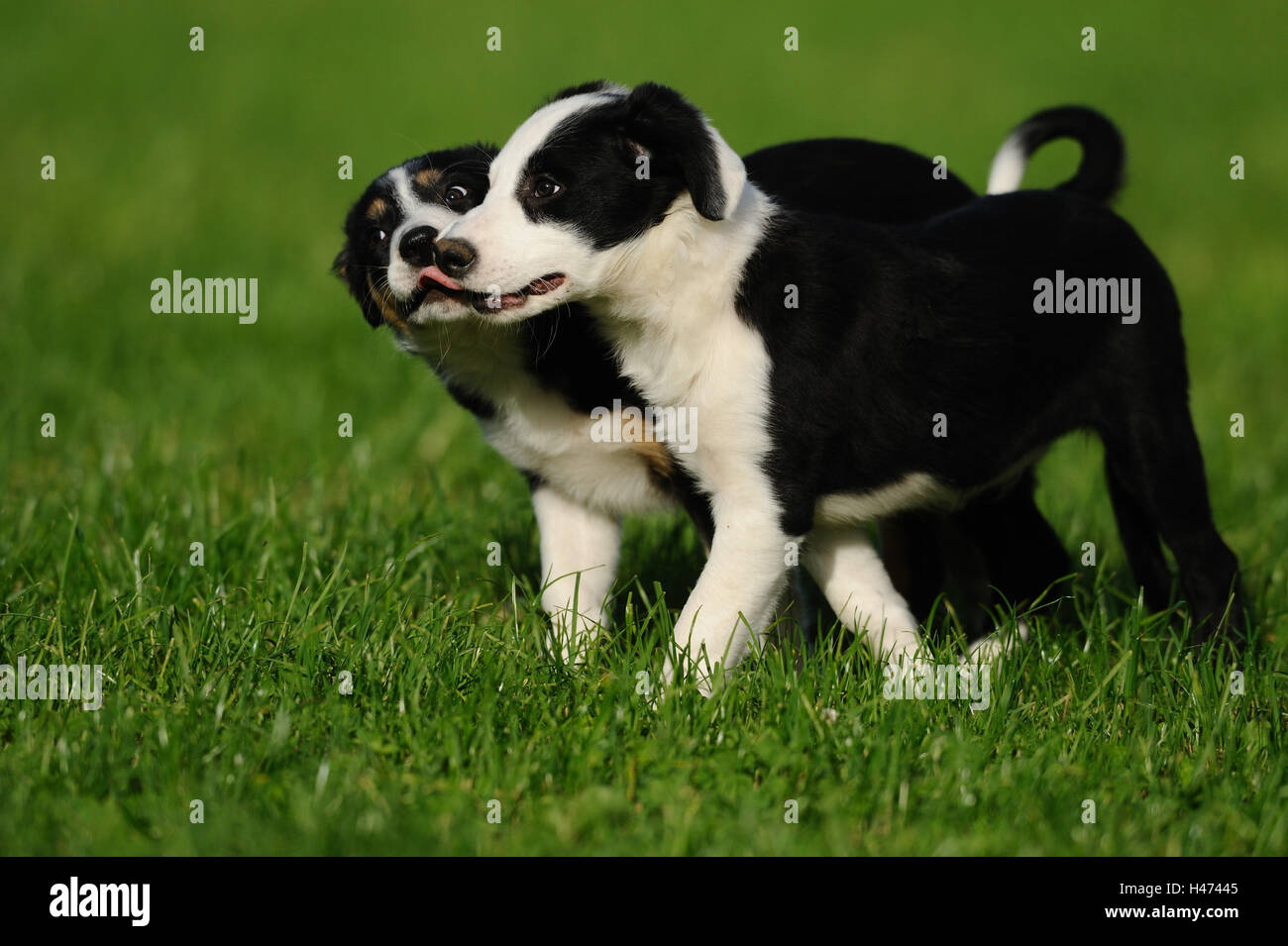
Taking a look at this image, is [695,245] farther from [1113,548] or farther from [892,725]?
[1113,548]

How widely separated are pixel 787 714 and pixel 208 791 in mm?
1266

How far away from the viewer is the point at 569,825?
3053 millimetres

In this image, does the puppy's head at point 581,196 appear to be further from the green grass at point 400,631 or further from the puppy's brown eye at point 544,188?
the green grass at point 400,631

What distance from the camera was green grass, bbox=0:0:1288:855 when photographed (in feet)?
10.3

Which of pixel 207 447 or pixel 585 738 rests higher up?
pixel 207 447

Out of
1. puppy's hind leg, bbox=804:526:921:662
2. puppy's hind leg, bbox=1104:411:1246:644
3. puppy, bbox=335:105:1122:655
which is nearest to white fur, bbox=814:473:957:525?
puppy's hind leg, bbox=804:526:921:662

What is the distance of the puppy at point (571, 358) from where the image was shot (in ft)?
13.4

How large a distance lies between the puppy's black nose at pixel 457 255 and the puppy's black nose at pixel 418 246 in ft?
1.25

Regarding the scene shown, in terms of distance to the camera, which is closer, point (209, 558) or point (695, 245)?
point (695, 245)

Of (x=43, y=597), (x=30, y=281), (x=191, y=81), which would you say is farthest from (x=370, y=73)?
(x=43, y=597)

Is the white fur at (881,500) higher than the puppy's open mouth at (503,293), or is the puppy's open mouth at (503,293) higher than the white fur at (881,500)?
the puppy's open mouth at (503,293)

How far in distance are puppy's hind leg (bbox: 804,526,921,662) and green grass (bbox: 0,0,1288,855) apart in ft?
0.79

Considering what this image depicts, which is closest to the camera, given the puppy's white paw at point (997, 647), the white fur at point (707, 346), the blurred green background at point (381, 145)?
the white fur at point (707, 346)

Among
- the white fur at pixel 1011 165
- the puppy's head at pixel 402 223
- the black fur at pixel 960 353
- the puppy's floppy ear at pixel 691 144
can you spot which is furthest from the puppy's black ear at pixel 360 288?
the white fur at pixel 1011 165
